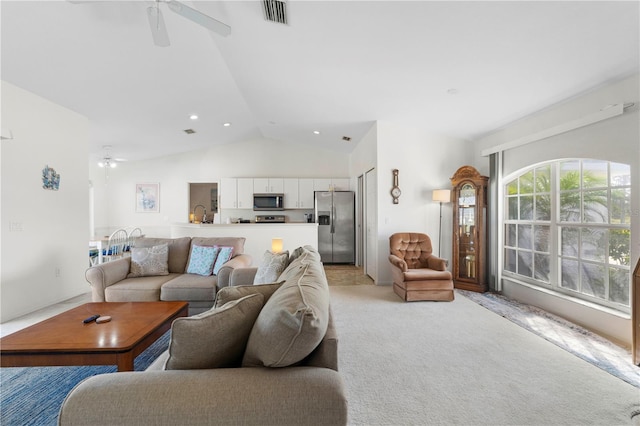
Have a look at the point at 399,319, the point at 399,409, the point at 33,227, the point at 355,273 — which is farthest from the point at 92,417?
the point at 355,273

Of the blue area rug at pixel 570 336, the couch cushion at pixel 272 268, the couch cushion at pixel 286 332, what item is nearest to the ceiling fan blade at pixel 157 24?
the couch cushion at pixel 272 268

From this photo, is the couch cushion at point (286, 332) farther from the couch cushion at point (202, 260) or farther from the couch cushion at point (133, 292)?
the couch cushion at point (202, 260)

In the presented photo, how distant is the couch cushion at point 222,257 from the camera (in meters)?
3.47

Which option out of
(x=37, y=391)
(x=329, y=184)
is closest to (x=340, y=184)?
(x=329, y=184)

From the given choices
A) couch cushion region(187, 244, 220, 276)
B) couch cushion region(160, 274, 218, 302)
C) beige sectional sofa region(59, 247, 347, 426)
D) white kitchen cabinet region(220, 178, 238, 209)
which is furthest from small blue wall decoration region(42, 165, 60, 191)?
beige sectional sofa region(59, 247, 347, 426)

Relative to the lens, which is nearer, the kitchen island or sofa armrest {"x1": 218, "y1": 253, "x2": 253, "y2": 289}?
sofa armrest {"x1": 218, "y1": 253, "x2": 253, "y2": 289}

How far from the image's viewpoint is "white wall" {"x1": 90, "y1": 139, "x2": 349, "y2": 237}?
7.03 meters

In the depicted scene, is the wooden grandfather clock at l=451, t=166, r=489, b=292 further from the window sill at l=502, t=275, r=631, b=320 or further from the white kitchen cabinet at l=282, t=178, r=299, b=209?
the white kitchen cabinet at l=282, t=178, r=299, b=209

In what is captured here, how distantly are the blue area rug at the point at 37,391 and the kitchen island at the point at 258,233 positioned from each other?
8.86ft

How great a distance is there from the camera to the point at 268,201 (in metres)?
7.11

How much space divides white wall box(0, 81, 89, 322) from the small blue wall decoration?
5 cm

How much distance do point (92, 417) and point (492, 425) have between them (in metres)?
1.94

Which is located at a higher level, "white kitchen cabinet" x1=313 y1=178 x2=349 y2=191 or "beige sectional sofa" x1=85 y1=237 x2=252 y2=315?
"white kitchen cabinet" x1=313 y1=178 x2=349 y2=191

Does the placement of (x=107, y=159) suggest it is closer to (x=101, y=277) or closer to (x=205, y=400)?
(x=101, y=277)
